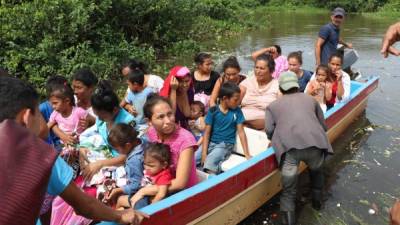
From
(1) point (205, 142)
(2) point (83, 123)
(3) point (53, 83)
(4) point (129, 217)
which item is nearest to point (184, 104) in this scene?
(1) point (205, 142)

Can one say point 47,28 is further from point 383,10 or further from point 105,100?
point 383,10

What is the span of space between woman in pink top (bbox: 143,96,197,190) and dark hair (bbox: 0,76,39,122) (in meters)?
1.45

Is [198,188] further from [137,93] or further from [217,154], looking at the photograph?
A: [137,93]

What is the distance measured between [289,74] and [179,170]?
169 cm

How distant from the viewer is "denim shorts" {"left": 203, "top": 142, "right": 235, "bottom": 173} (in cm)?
428

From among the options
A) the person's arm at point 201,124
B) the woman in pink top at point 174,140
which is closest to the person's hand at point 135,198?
the woman in pink top at point 174,140

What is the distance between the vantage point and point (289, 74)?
406cm

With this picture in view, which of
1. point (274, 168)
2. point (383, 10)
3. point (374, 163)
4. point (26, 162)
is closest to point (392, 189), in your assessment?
point (374, 163)

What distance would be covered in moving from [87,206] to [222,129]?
2.72m

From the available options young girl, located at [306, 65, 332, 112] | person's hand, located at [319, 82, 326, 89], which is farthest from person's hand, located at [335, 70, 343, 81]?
person's hand, located at [319, 82, 326, 89]

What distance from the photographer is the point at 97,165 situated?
3.36m

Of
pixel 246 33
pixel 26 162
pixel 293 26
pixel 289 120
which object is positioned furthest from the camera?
pixel 293 26

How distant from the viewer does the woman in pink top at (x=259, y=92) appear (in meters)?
5.03

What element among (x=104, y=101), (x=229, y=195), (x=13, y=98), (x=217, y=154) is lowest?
(x=229, y=195)
